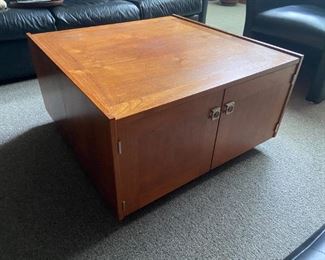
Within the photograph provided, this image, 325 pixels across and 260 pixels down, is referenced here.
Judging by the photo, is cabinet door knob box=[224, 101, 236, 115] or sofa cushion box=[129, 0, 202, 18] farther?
sofa cushion box=[129, 0, 202, 18]

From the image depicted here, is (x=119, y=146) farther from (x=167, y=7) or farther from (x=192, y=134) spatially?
(x=167, y=7)

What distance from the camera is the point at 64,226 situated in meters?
1.03

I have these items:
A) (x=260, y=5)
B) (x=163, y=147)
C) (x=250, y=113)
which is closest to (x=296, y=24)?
(x=260, y=5)

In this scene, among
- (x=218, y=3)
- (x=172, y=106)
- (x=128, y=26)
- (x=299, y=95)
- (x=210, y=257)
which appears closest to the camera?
(x=172, y=106)

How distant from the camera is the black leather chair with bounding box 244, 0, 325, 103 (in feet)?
5.60

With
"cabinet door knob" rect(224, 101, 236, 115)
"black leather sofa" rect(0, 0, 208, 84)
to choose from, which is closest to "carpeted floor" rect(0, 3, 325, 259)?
"cabinet door knob" rect(224, 101, 236, 115)

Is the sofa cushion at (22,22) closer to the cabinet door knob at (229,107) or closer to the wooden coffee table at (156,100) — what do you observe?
the wooden coffee table at (156,100)

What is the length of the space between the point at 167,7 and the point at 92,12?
0.68 meters

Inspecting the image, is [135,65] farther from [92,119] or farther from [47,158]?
[47,158]

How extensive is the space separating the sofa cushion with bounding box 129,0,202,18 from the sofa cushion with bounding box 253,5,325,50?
2.31 ft

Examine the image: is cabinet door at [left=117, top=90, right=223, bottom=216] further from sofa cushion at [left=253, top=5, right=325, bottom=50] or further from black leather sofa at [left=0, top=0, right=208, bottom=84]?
black leather sofa at [left=0, top=0, right=208, bottom=84]

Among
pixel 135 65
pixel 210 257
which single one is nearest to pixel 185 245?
pixel 210 257

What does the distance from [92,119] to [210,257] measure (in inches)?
24.1

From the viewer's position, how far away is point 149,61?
1.09 metres
